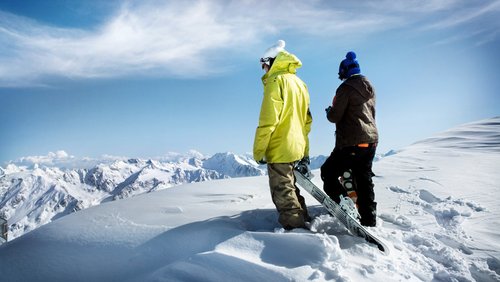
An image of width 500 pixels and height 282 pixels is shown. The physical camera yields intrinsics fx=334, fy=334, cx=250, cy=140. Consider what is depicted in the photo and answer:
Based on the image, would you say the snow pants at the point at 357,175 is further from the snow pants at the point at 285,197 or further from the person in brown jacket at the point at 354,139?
the snow pants at the point at 285,197

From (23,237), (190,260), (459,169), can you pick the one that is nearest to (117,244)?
(190,260)

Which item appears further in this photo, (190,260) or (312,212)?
(312,212)

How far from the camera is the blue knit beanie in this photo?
4.82 m

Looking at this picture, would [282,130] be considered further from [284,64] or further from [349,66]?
[349,66]

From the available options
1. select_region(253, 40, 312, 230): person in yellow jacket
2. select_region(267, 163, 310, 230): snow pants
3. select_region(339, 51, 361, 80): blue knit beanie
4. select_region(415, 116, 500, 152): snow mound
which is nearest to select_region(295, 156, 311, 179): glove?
select_region(253, 40, 312, 230): person in yellow jacket

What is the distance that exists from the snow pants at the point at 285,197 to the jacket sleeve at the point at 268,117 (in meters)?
0.31

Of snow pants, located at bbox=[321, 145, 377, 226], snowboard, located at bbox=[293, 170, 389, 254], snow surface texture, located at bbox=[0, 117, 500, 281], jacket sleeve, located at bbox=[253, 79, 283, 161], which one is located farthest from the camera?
snow pants, located at bbox=[321, 145, 377, 226]

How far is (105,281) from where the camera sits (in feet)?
10.3

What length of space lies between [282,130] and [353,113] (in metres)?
1.11

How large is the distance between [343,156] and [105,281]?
3334 millimetres

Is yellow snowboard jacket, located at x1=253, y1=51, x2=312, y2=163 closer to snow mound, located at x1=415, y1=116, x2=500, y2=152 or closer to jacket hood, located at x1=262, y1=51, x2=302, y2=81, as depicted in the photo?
jacket hood, located at x1=262, y1=51, x2=302, y2=81

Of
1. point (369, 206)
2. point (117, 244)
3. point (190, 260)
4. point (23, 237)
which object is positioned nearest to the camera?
point (190, 260)

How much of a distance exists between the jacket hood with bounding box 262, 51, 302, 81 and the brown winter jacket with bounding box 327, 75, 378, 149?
744mm

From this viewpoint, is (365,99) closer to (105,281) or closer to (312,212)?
(312,212)
